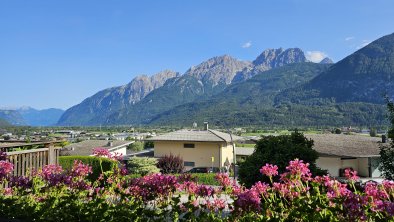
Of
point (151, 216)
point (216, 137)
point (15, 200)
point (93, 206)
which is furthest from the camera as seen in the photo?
point (216, 137)

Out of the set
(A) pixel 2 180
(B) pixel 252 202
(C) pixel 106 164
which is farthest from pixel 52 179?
(C) pixel 106 164

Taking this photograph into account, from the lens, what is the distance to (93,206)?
4664mm

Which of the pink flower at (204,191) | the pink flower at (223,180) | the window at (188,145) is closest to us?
the pink flower at (204,191)

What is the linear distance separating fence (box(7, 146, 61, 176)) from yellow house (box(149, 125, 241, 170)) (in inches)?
1143

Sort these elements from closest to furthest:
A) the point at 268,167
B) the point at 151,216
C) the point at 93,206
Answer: the point at 151,216 → the point at 93,206 → the point at 268,167

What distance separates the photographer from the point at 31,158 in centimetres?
1217

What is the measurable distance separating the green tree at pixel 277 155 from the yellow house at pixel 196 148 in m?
24.6

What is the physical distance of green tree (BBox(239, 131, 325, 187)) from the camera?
15.7 metres

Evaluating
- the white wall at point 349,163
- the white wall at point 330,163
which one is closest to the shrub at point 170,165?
the white wall at point 330,163

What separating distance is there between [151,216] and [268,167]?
1857 mm

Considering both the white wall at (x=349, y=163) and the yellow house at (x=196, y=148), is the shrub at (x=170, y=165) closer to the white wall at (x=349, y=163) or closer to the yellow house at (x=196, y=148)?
the yellow house at (x=196, y=148)

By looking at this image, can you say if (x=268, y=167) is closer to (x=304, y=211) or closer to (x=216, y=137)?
(x=304, y=211)

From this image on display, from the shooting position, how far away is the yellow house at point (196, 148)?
42.1 metres

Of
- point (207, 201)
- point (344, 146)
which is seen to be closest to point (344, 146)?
point (344, 146)
